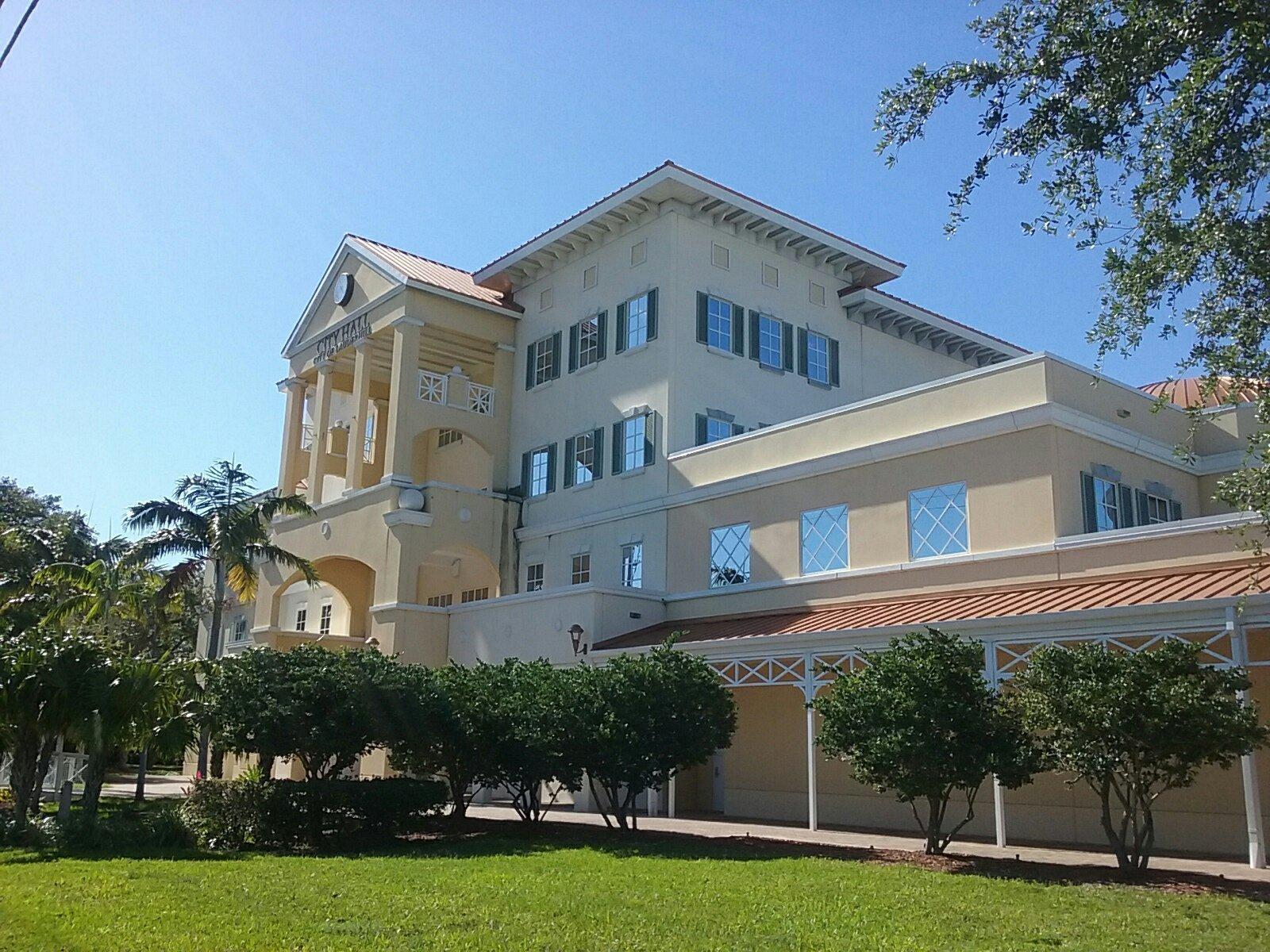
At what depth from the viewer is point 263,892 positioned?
37.6 feet

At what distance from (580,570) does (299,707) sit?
1209 cm

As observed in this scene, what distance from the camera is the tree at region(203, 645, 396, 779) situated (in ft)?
56.2

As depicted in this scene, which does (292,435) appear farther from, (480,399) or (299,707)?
A: (299,707)

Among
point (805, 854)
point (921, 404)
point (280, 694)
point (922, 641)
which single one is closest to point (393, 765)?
point (280, 694)

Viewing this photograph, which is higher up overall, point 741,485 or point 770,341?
point 770,341

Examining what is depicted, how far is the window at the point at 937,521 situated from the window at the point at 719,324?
809 centimetres

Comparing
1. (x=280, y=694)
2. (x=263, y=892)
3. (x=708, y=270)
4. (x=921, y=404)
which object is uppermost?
(x=708, y=270)

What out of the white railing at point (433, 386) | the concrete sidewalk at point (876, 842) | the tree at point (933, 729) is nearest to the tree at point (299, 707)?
the concrete sidewalk at point (876, 842)

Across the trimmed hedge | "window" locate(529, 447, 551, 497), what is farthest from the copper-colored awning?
"window" locate(529, 447, 551, 497)

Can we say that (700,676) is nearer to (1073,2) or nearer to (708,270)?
(1073,2)

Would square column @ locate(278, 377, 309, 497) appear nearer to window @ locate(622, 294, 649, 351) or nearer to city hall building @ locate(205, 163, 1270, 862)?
city hall building @ locate(205, 163, 1270, 862)

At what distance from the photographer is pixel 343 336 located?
1320 inches

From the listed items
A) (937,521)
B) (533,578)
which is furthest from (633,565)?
(937,521)

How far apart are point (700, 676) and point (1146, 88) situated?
10193 mm
